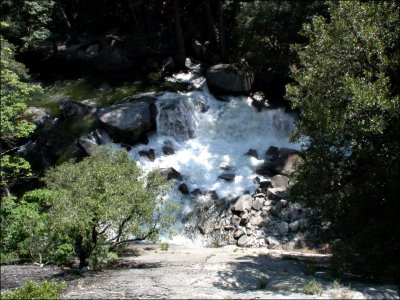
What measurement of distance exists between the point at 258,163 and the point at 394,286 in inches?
577

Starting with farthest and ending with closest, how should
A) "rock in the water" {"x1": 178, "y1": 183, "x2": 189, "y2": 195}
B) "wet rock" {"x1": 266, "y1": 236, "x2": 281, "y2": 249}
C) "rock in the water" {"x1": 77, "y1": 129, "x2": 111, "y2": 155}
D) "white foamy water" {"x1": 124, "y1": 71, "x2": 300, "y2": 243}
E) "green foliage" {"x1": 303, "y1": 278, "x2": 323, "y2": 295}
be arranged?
1. "rock in the water" {"x1": 77, "y1": 129, "x2": 111, "y2": 155}
2. "white foamy water" {"x1": 124, "y1": 71, "x2": 300, "y2": 243}
3. "rock in the water" {"x1": 178, "y1": 183, "x2": 189, "y2": 195}
4. "wet rock" {"x1": 266, "y1": 236, "x2": 281, "y2": 249}
5. "green foliage" {"x1": 303, "y1": 278, "x2": 323, "y2": 295}

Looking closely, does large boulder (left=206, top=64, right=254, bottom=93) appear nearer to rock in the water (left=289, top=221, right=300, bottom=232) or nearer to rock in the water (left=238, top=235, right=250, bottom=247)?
rock in the water (left=289, top=221, right=300, bottom=232)

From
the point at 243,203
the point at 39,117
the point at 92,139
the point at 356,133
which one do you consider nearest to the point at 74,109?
the point at 39,117

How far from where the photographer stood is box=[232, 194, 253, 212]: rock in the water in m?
20.7

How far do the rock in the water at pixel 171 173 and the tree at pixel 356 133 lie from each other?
34.1 feet

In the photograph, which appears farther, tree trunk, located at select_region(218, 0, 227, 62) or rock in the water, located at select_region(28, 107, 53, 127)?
tree trunk, located at select_region(218, 0, 227, 62)

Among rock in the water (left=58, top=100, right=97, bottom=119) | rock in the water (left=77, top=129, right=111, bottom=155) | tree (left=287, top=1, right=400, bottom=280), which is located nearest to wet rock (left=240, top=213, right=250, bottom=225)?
tree (left=287, top=1, right=400, bottom=280)

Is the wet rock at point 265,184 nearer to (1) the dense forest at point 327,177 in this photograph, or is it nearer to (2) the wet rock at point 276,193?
(2) the wet rock at point 276,193

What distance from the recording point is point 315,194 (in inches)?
516

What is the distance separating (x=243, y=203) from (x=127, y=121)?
929 centimetres

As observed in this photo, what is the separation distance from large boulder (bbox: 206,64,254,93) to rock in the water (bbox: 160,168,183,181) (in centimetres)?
946

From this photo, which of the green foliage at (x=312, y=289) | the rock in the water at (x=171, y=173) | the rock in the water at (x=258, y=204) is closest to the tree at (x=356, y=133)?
the green foliage at (x=312, y=289)

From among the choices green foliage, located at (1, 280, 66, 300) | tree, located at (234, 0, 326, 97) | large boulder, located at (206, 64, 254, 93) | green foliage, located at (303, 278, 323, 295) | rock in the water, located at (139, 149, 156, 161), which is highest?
tree, located at (234, 0, 326, 97)

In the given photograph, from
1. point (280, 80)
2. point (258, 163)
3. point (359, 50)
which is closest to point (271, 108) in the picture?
point (280, 80)
